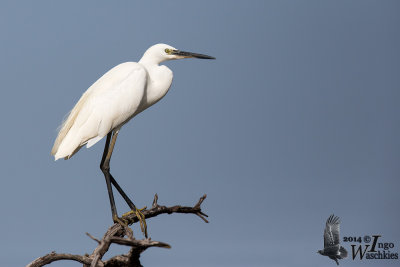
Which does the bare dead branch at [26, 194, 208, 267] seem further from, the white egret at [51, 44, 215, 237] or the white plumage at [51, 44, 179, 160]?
the white plumage at [51, 44, 179, 160]

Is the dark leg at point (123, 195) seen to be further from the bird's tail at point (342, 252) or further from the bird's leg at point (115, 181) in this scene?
the bird's tail at point (342, 252)

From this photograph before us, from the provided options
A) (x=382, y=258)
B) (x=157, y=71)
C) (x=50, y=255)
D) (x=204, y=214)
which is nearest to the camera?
(x=50, y=255)

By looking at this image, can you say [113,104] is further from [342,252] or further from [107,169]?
[342,252]

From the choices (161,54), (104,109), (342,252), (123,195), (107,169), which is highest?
(161,54)

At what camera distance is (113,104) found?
16.8 feet

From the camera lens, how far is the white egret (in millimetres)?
5062

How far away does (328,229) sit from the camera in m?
5.51

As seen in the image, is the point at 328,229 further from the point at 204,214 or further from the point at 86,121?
the point at 86,121

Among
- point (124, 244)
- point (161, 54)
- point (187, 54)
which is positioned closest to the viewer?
point (124, 244)

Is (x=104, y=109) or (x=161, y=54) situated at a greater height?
(x=161, y=54)

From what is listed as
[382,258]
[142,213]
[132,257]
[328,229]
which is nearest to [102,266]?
[132,257]

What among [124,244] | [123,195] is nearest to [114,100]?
[123,195]

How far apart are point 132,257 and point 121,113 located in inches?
47.1

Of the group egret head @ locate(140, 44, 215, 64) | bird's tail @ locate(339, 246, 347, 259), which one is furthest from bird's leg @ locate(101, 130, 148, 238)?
bird's tail @ locate(339, 246, 347, 259)
